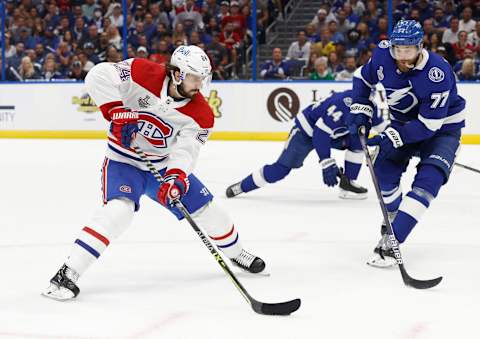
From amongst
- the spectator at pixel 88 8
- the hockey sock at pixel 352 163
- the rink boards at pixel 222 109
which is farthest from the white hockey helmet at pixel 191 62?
the spectator at pixel 88 8

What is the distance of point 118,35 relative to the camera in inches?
432

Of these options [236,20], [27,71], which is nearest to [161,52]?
[236,20]

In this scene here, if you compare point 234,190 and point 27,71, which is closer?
point 234,190

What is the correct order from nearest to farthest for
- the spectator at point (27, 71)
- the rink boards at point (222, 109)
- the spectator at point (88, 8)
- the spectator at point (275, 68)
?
the rink boards at point (222, 109), the spectator at point (275, 68), the spectator at point (27, 71), the spectator at point (88, 8)

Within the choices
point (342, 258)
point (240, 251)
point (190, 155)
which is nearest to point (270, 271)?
point (240, 251)

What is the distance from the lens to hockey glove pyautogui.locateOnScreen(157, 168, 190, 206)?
3.28 metres

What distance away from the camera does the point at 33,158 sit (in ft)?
27.7

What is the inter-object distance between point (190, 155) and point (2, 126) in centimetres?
779

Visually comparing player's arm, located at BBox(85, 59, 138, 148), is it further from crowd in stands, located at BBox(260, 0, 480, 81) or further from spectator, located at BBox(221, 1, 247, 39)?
spectator, located at BBox(221, 1, 247, 39)

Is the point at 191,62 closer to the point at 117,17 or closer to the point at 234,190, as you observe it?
the point at 234,190

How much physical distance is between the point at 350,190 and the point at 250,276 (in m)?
2.48

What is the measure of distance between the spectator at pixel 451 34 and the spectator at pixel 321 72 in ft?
4.16

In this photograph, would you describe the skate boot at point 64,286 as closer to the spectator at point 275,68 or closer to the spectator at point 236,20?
the spectator at point 275,68

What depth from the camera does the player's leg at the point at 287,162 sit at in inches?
233
